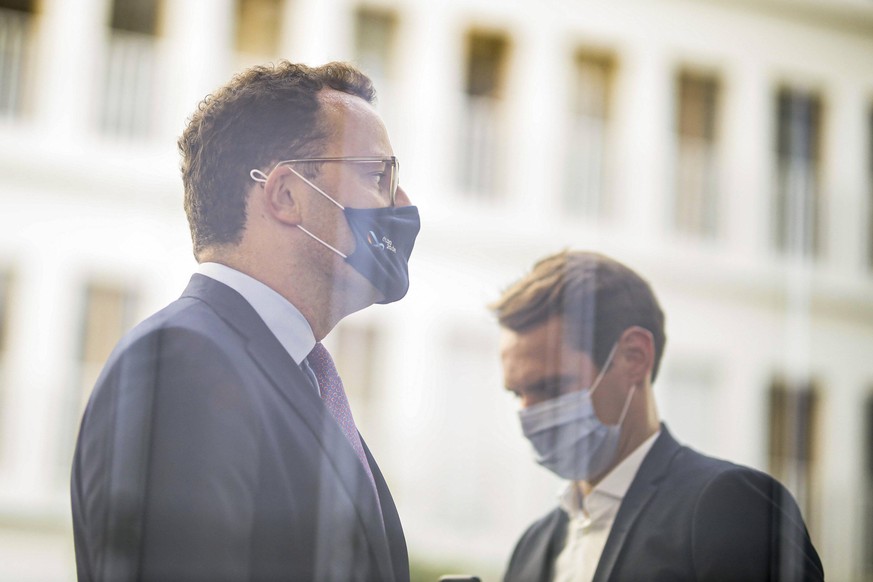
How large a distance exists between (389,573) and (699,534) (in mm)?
476

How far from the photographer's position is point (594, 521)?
1880 mm

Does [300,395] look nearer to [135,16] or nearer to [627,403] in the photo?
[627,403]

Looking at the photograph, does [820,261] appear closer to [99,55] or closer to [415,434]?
[415,434]

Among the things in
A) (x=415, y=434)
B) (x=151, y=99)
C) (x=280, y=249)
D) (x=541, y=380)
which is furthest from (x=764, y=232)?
(x=280, y=249)

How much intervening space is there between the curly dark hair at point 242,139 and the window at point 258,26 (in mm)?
3654

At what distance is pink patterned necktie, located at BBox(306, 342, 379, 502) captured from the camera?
153 centimetres

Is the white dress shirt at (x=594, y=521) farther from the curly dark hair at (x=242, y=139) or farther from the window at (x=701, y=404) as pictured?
Answer: the window at (x=701, y=404)

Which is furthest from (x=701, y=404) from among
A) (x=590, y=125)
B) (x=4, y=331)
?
(x=4, y=331)

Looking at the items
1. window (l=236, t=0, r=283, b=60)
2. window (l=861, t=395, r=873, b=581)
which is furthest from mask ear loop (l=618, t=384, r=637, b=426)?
window (l=236, t=0, r=283, b=60)

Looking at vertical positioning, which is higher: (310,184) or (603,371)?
(310,184)

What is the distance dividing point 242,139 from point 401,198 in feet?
0.72

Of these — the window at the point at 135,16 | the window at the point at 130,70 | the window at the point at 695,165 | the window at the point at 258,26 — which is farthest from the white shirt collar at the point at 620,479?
the window at the point at 695,165

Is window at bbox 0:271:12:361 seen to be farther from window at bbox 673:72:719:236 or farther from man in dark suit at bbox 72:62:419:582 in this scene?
man in dark suit at bbox 72:62:419:582

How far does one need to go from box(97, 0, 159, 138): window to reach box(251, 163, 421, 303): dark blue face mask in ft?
14.0
